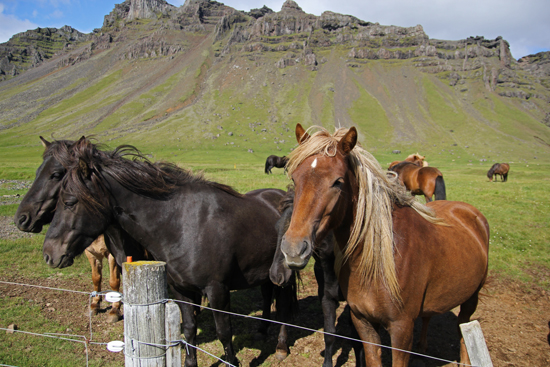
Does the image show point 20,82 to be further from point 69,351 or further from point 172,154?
point 69,351

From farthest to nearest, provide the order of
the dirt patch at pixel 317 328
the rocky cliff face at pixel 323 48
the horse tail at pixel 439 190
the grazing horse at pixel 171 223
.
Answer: the rocky cliff face at pixel 323 48 → the horse tail at pixel 439 190 → the dirt patch at pixel 317 328 → the grazing horse at pixel 171 223

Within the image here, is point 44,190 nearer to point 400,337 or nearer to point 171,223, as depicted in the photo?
point 171,223

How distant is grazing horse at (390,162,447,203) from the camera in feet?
45.9

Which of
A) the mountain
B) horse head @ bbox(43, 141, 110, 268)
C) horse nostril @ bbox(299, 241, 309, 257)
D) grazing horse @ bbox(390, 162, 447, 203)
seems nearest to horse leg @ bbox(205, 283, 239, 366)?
horse head @ bbox(43, 141, 110, 268)

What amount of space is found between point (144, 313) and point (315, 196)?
5.15ft

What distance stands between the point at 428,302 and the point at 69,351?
5350 mm

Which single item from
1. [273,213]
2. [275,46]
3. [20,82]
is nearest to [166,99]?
[275,46]

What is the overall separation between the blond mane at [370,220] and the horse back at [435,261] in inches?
6.1

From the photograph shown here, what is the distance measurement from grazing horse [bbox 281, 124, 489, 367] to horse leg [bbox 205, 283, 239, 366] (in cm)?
183

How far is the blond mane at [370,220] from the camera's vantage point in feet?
9.01

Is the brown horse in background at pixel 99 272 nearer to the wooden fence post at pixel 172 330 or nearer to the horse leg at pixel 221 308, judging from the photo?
the horse leg at pixel 221 308

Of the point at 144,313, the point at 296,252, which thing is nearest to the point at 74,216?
the point at 144,313

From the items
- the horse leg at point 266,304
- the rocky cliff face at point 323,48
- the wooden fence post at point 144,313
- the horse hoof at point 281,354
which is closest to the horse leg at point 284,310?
the horse hoof at point 281,354

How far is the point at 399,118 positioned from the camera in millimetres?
102438
